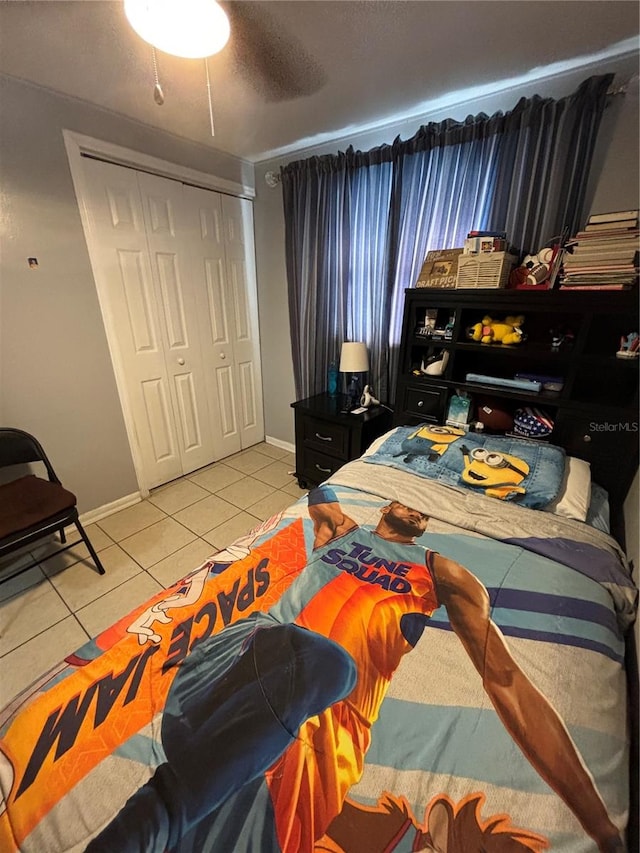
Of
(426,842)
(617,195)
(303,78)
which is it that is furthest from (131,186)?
(426,842)

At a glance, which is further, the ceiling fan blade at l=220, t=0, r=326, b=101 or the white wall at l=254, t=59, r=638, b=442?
the white wall at l=254, t=59, r=638, b=442

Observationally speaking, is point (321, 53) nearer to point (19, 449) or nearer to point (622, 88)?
point (622, 88)

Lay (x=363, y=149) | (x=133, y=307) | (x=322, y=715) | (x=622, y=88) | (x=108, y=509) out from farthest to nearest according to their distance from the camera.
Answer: (x=108, y=509)
(x=133, y=307)
(x=363, y=149)
(x=622, y=88)
(x=322, y=715)

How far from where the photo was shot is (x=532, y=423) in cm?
176

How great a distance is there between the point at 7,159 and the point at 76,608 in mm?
2296

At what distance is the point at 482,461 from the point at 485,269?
3.11 ft

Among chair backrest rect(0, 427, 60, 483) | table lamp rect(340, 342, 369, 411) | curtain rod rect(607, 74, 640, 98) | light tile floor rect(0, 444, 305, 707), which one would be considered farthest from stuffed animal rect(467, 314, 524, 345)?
chair backrest rect(0, 427, 60, 483)

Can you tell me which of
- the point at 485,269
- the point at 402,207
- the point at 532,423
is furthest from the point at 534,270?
the point at 402,207

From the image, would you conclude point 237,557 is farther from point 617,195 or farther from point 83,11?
point 617,195

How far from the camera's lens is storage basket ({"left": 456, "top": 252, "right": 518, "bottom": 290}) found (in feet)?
5.55

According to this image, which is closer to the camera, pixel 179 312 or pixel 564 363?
pixel 564 363

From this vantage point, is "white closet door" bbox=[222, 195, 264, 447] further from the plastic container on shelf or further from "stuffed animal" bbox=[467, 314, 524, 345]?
"stuffed animal" bbox=[467, 314, 524, 345]

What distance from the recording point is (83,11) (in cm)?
126

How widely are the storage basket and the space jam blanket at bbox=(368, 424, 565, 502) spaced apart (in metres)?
0.75
